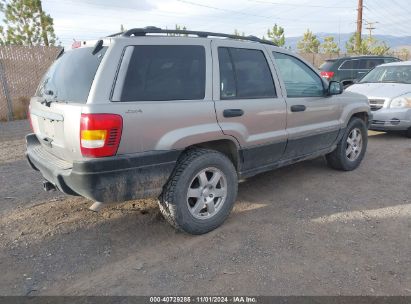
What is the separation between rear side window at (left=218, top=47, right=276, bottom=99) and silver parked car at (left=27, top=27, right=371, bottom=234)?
12mm

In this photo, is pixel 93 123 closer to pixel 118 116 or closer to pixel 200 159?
pixel 118 116

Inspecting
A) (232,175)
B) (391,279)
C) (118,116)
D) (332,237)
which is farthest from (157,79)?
(391,279)

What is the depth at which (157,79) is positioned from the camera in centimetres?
297

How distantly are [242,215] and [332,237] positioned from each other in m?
0.97

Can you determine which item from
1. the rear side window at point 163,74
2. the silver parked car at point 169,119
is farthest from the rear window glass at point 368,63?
the rear side window at point 163,74

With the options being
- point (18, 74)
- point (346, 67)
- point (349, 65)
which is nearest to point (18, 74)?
point (18, 74)

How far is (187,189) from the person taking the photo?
318cm

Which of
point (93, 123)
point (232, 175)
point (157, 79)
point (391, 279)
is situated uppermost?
point (157, 79)

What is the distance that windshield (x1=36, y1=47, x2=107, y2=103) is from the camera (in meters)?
2.85

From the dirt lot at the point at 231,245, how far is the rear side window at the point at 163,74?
140 centimetres

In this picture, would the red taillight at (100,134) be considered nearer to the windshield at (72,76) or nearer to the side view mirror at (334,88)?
the windshield at (72,76)

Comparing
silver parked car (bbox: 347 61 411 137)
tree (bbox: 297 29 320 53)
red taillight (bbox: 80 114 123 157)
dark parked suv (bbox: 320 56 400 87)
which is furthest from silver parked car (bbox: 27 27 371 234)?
tree (bbox: 297 29 320 53)

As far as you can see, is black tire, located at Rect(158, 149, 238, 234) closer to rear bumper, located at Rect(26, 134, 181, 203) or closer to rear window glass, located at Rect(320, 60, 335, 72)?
rear bumper, located at Rect(26, 134, 181, 203)

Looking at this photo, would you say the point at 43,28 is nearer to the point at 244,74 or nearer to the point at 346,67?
the point at 346,67
